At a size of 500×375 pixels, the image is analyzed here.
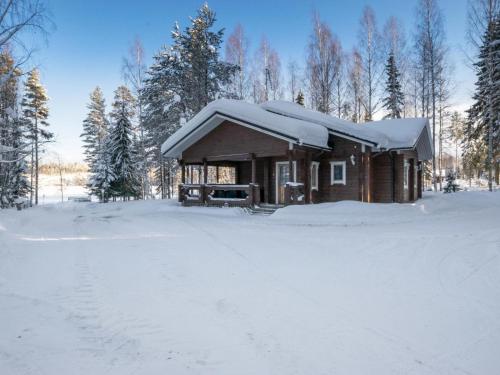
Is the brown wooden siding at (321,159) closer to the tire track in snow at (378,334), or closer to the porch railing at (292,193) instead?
the porch railing at (292,193)

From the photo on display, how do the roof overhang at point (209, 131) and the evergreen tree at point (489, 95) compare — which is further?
the evergreen tree at point (489, 95)

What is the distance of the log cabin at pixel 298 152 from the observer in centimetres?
1447

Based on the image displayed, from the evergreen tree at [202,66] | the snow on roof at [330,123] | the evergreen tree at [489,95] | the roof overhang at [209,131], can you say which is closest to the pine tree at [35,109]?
the evergreen tree at [202,66]

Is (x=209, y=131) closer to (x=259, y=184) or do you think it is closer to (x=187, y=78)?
(x=259, y=184)

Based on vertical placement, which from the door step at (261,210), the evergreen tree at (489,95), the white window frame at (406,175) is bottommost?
the door step at (261,210)

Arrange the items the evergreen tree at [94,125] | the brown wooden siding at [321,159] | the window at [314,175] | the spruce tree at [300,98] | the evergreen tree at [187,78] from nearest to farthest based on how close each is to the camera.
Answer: the brown wooden siding at [321,159] < the window at [314,175] < the evergreen tree at [187,78] < the spruce tree at [300,98] < the evergreen tree at [94,125]

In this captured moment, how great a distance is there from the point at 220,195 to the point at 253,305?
14.3 metres

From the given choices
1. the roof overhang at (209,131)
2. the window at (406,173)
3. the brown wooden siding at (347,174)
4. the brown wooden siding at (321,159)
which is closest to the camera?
the roof overhang at (209,131)

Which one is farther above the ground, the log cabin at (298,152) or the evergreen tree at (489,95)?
the evergreen tree at (489,95)

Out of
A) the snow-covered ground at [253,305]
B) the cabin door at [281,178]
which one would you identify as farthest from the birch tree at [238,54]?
the snow-covered ground at [253,305]

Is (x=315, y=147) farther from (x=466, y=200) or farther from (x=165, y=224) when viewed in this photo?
(x=466, y=200)

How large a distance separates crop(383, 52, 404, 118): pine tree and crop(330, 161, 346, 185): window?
1385cm

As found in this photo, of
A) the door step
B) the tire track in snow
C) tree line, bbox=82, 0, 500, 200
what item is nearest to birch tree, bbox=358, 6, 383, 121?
tree line, bbox=82, 0, 500, 200

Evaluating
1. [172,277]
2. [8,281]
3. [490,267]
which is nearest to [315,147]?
[490,267]
